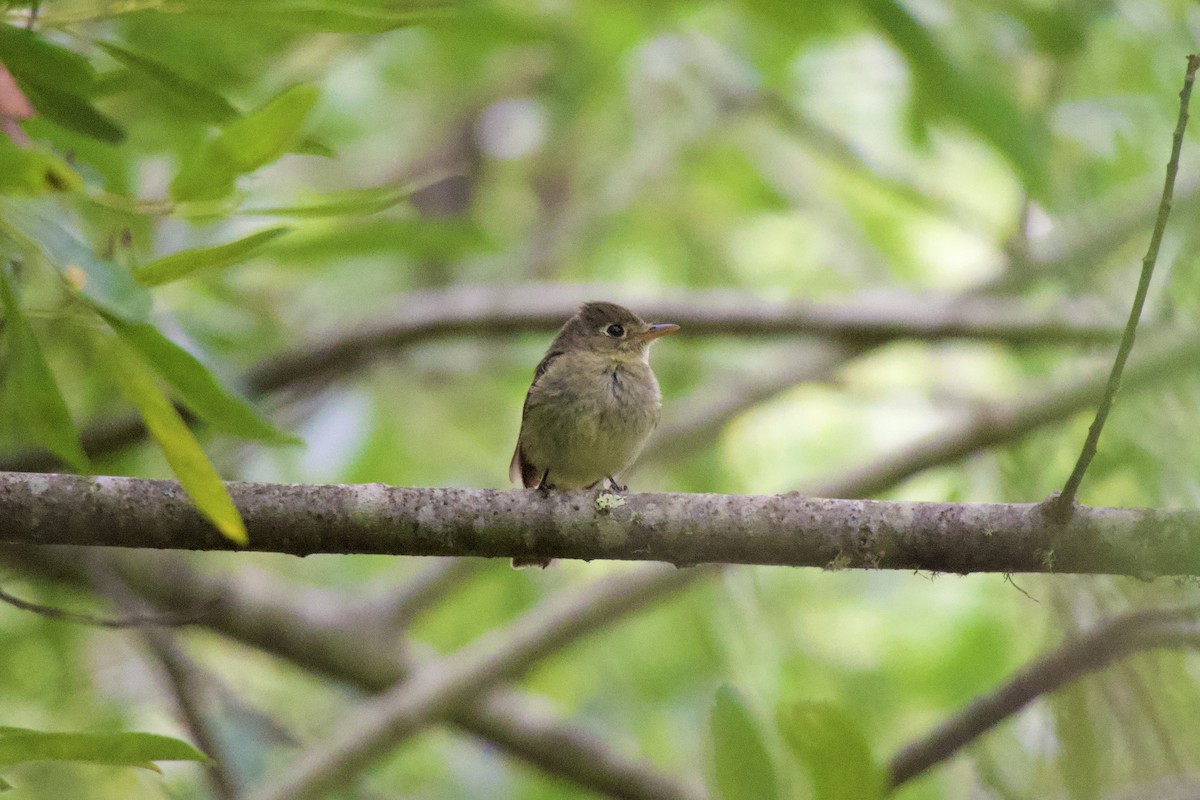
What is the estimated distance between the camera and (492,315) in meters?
5.57

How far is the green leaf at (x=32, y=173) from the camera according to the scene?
6.18ft

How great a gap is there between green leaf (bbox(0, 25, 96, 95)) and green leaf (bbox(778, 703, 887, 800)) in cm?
177

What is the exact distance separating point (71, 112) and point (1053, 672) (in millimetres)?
2385

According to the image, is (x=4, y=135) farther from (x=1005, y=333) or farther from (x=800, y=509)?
(x=1005, y=333)

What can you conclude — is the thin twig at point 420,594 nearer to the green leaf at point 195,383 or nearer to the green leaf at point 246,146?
the green leaf at point 195,383

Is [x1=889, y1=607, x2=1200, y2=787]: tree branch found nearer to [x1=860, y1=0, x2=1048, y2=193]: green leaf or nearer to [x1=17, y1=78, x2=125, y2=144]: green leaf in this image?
[x1=860, y1=0, x2=1048, y2=193]: green leaf

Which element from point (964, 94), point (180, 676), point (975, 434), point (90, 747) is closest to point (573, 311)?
point (975, 434)

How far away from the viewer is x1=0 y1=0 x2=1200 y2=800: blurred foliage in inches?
92.2

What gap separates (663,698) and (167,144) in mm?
3438

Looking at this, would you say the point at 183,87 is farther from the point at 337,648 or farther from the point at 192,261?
the point at 337,648

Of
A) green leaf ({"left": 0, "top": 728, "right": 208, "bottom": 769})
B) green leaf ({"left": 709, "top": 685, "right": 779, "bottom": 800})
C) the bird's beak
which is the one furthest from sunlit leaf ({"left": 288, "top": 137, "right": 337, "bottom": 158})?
the bird's beak

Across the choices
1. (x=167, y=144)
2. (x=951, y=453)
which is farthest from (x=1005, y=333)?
(x=167, y=144)

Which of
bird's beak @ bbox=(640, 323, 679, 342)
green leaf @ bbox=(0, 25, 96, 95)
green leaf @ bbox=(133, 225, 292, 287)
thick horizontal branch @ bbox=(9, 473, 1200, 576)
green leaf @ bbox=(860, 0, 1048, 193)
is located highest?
bird's beak @ bbox=(640, 323, 679, 342)

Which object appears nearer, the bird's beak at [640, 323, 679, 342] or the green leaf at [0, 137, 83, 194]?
the green leaf at [0, 137, 83, 194]
